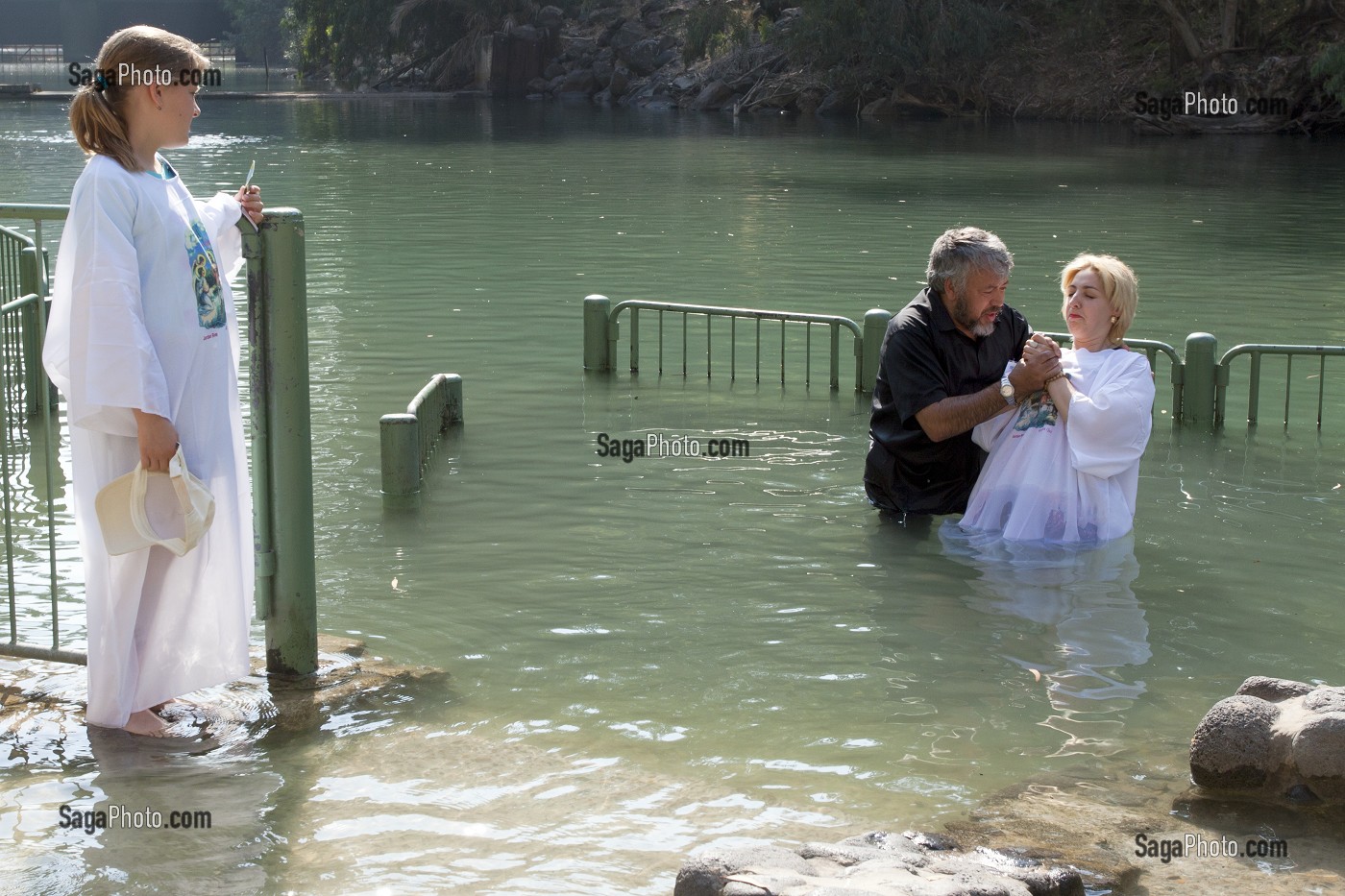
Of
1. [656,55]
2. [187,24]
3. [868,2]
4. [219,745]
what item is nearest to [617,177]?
[868,2]

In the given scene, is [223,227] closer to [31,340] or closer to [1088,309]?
[1088,309]

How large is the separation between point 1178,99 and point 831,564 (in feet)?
128

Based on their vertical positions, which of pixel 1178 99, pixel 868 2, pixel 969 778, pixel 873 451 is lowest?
pixel 969 778

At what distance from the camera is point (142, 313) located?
4500 millimetres

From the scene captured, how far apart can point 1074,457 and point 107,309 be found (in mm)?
4199

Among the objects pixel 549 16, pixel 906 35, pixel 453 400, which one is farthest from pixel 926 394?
pixel 549 16

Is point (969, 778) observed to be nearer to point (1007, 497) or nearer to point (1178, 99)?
point (1007, 497)

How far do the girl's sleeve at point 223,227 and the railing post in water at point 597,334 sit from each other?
614cm

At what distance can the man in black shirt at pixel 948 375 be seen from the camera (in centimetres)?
705

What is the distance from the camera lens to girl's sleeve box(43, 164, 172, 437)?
439 centimetres

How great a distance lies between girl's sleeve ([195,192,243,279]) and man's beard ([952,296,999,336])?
11.0ft

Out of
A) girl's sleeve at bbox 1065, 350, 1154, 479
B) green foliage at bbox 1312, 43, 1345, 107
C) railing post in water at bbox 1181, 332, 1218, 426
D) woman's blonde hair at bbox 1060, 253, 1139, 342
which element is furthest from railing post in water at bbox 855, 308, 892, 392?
green foliage at bbox 1312, 43, 1345, 107

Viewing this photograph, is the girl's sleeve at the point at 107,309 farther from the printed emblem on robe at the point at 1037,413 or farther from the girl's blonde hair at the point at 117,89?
the printed emblem on robe at the point at 1037,413

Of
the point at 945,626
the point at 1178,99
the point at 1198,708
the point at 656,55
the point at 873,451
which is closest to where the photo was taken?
the point at 1198,708
